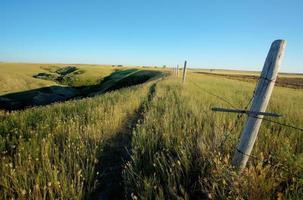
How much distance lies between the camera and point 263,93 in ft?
8.50

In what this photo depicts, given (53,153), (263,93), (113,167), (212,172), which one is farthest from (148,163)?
(263,93)

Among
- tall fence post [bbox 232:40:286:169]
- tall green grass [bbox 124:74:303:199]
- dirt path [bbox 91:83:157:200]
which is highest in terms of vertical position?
tall fence post [bbox 232:40:286:169]

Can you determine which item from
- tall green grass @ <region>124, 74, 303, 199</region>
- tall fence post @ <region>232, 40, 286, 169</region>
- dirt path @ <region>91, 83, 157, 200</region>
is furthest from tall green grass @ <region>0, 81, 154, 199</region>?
tall fence post @ <region>232, 40, 286, 169</region>

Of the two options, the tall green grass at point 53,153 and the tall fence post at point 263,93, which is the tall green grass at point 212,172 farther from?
the tall green grass at point 53,153

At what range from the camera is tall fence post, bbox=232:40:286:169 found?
256cm

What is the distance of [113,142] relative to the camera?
200 inches

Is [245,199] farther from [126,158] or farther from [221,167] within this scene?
[126,158]

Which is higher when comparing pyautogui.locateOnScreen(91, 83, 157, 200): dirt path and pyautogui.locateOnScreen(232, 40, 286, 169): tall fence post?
pyautogui.locateOnScreen(232, 40, 286, 169): tall fence post

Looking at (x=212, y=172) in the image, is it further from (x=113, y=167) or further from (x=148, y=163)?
(x=113, y=167)

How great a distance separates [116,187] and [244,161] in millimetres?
1796

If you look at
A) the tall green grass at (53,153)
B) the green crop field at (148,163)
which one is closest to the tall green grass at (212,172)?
the green crop field at (148,163)

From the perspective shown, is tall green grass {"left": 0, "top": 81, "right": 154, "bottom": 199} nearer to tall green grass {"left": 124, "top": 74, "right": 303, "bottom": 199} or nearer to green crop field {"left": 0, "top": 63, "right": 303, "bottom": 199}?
green crop field {"left": 0, "top": 63, "right": 303, "bottom": 199}

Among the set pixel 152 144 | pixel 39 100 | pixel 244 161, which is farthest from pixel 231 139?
pixel 39 100

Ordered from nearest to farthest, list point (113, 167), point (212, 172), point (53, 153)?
point (212, 172), point (53, 153), point (113, 167)
